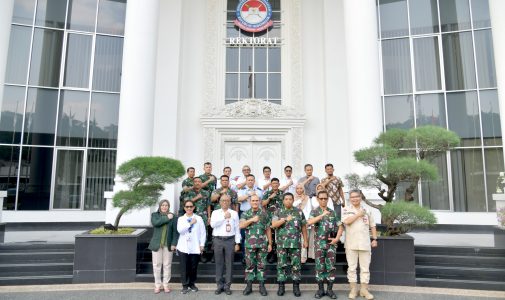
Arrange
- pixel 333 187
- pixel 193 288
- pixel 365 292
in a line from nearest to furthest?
pixel 365 292
pixel 193 288
pixel 333 187

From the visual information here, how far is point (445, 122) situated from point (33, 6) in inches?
555

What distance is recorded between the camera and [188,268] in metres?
5.58

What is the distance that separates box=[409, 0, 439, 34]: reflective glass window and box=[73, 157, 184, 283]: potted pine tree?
31.6 ft

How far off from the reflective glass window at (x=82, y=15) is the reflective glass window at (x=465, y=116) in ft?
40.4

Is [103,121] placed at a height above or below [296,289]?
above

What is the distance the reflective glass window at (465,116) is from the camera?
10.3 m

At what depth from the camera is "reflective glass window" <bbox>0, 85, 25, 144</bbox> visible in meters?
10.3

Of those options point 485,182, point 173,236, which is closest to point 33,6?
point 173,236

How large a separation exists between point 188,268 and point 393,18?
34.9 feet

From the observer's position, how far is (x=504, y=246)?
253 inches

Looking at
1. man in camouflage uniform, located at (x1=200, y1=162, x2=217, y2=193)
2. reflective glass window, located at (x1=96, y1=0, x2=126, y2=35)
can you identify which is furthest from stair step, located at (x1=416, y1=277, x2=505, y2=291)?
reflective glass window, located at (x1=96, y1=0, x2=126, y2=35)

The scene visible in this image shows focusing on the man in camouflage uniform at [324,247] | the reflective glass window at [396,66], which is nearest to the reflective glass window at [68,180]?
the man in camouflage uniform at [324,247]

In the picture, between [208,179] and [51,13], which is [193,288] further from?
[51,13]

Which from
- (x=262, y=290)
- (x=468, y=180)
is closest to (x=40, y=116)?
(x=262, y=290)
